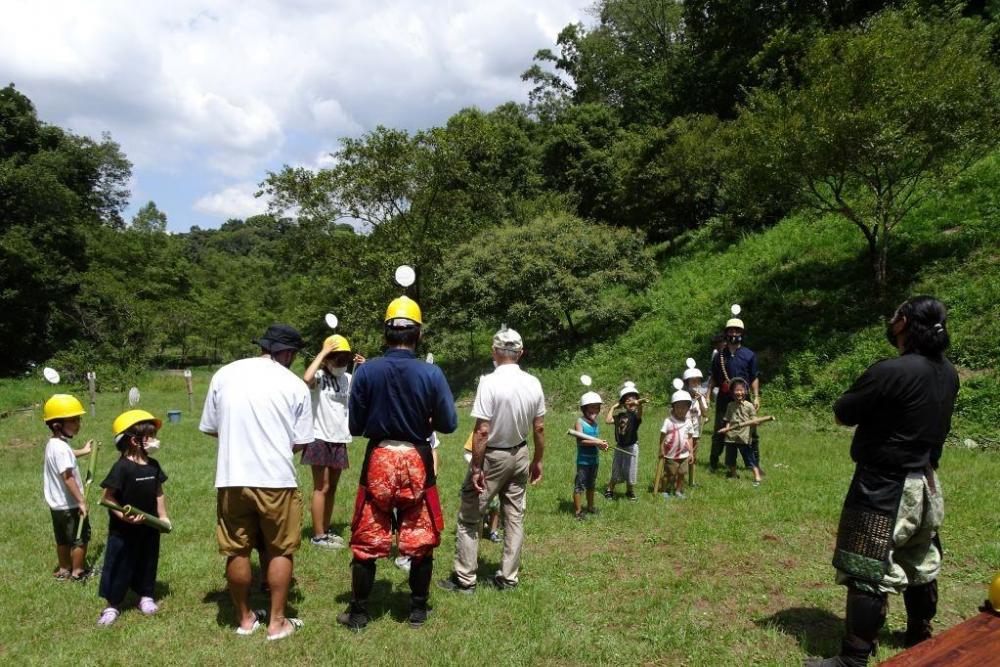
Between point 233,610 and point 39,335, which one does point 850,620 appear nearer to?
point 233,610

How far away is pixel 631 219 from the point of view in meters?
24.7

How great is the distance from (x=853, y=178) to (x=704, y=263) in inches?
296

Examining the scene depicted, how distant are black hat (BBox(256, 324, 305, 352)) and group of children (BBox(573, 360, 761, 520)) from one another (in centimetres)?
326

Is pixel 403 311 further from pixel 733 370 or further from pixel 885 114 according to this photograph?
pixel 885 114

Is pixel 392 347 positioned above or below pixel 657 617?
above

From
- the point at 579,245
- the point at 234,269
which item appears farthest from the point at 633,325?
the point at 234,269

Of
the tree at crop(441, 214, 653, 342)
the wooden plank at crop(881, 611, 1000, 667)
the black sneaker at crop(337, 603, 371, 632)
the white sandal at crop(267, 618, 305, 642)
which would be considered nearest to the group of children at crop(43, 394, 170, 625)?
the white sandal at crop(267, 618, 305, 642)

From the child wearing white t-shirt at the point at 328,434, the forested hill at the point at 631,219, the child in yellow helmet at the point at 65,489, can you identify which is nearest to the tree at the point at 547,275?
the forested hill at the point at 631,219

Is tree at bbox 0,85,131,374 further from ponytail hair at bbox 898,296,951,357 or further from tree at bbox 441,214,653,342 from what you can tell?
ponytail hair at bbox 898,296,951,357

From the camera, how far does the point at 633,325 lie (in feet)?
63.6

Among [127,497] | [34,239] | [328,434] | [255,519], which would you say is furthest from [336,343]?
[34,239]

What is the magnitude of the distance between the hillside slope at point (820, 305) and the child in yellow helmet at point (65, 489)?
11914 mm

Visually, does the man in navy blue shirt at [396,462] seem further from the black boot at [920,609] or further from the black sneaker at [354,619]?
the black boot at [920,609]

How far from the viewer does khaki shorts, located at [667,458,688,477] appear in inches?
295
